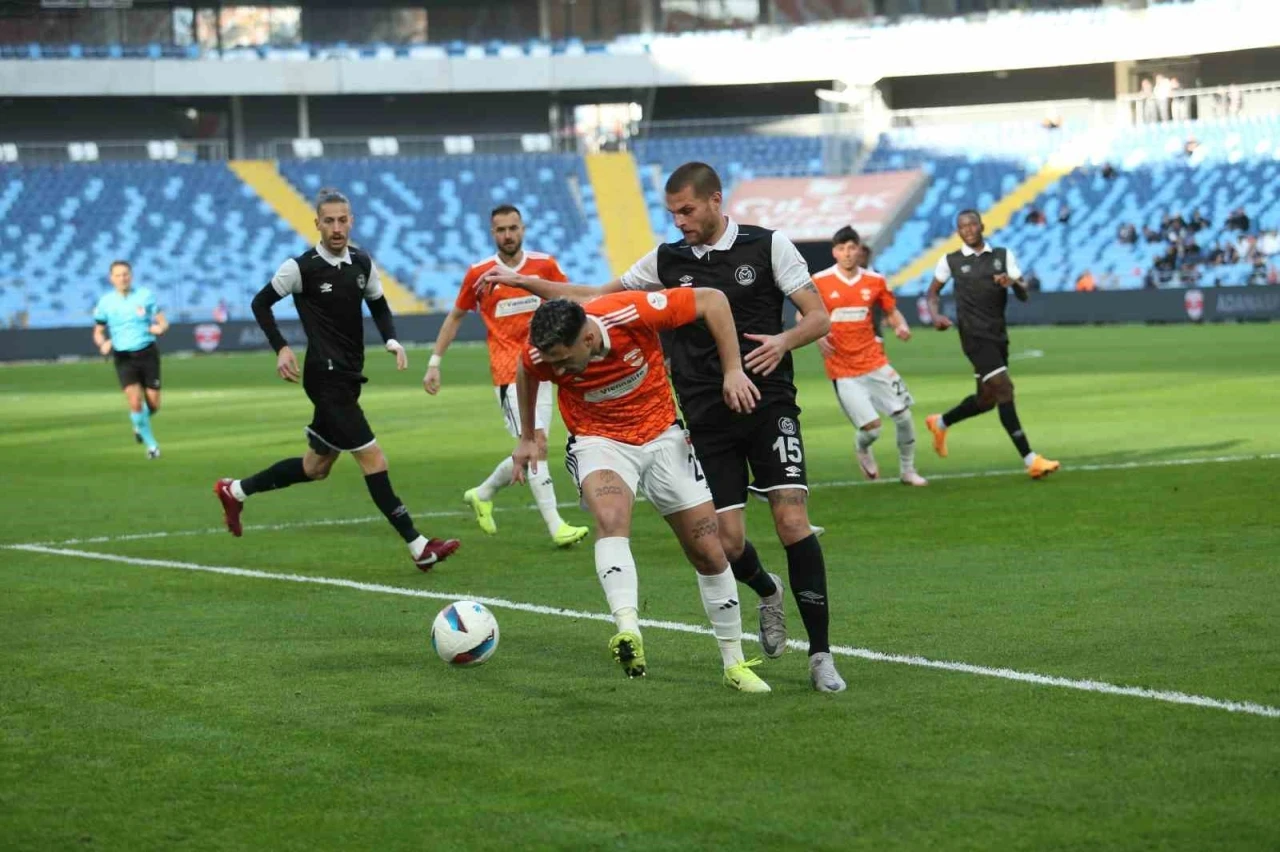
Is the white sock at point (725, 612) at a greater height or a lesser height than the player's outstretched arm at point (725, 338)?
lesser

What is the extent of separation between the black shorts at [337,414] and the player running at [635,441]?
442cm

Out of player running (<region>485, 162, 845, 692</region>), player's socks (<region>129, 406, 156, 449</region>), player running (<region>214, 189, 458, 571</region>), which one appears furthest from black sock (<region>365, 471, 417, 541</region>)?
player's socks (<region>129, 406, 156, 449</region>)

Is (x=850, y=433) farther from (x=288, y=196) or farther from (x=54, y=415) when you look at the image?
(x=288, y=196)

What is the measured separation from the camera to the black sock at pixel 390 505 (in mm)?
12078

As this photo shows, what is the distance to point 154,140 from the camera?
68.8 metres

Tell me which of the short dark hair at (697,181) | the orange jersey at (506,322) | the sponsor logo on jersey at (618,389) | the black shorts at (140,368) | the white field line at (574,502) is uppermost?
the short dark hair at (697,181)

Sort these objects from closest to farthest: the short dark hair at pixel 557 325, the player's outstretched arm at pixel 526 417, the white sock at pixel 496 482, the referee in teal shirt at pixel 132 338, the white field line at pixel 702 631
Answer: the white field line at pixel 702 631, the short dark hair at pixel 557 325, the player's outstretched arm at pixel 526 417, the white sock at pixel 496 482, the referee in teal shirt at pixel 132 338

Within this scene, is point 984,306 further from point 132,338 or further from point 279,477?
point 132,338

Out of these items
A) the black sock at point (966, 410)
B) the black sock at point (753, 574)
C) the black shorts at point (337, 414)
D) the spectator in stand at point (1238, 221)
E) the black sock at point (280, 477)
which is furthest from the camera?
the spectator in stand at point (1238, 221)

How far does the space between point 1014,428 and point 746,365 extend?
8.76m

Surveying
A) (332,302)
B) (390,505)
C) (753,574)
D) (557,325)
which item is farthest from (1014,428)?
(557,325)

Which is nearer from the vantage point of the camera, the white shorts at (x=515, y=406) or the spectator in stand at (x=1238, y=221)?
the white shorts at (x=515, y=406)

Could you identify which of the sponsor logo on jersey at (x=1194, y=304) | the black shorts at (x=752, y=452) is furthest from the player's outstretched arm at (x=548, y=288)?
the sponsor logo on jersey at (x=1194, y=304)

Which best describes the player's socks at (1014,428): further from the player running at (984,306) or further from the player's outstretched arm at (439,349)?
the player's outstretched arm at (439,349)
